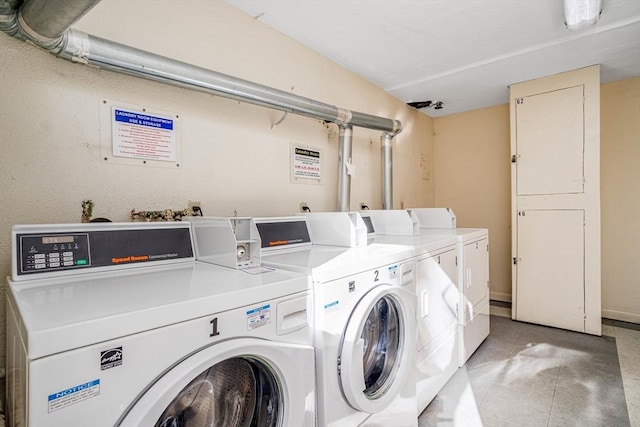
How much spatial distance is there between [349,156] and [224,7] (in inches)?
48.8

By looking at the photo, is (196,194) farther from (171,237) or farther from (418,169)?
(418,169)

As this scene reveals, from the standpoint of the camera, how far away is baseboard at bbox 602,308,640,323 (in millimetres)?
3031

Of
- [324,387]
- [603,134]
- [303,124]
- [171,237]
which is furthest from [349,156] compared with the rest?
[603,134]

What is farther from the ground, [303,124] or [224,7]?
[224,7]

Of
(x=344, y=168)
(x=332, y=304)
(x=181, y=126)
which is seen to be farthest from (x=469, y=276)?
(x=181, y=126)

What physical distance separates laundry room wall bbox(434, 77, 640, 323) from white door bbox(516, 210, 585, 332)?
0.58 meters

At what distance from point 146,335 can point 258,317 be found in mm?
292

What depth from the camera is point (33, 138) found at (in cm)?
123

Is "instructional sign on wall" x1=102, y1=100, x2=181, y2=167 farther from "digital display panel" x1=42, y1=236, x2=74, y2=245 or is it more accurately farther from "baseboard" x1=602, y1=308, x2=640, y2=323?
"baseboard" x1=602, y1=308, x2=640, y2=323

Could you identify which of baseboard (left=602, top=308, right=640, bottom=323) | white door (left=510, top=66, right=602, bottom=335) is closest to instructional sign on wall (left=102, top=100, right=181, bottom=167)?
white door (left=510, top=66, right=602, bottom=335)

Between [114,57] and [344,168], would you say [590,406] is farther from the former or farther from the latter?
[114,57]

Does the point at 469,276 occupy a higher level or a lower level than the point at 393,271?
lower

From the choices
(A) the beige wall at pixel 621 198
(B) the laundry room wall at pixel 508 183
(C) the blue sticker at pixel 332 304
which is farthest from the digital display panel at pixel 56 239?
(A) the beige wall at pixel 621 198

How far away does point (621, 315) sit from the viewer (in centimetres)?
309
